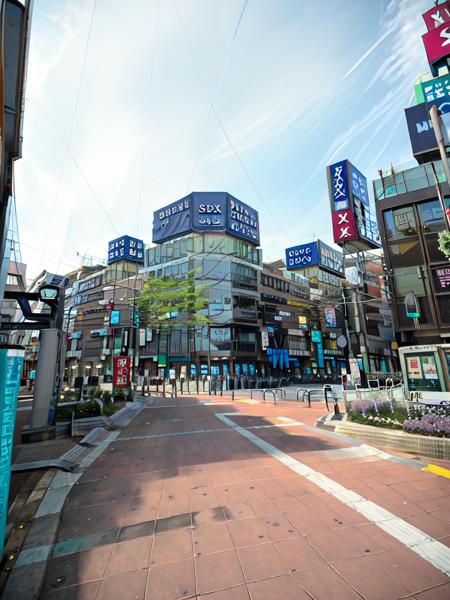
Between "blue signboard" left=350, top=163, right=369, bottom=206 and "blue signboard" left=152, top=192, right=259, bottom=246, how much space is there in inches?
841

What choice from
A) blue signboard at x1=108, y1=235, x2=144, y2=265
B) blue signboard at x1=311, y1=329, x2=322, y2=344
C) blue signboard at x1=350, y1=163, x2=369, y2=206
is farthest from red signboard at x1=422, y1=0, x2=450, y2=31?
blue signboard at x1=108, y1=235, x2=144, y2=265

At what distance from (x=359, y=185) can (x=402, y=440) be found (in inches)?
1242

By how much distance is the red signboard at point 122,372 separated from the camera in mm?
16812

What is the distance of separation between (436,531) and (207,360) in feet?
131

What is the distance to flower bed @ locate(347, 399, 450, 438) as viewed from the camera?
6820mm

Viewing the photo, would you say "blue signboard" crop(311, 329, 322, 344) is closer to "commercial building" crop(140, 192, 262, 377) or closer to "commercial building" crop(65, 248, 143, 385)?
"commercial building" crop(140, 192, 262, 377)

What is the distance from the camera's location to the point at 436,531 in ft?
11.6

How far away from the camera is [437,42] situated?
24.7 meters

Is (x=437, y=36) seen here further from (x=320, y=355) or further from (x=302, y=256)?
(x=320, y=355)

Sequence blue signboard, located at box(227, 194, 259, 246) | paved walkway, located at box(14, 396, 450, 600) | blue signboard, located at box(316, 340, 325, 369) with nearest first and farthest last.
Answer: paved walkway, located at box(14, 396, 450, 600), blue signboard, located at box(227, 194, 259, 246), blue signboard, located at box(316, 340, 325, 369)

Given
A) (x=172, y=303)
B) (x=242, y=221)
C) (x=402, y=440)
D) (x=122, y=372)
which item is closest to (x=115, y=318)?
(x=172, y=303)

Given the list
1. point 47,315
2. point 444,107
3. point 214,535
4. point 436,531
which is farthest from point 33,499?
point 444,107

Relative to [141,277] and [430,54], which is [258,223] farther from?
[430,54]

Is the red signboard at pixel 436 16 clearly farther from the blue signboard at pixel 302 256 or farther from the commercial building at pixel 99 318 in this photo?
the commercial building at pixel 99 318
